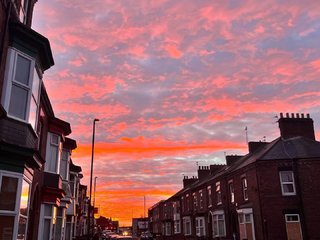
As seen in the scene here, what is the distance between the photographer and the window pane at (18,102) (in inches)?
444

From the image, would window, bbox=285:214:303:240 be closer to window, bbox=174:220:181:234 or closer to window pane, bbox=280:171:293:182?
window pane, bbox=280:171:293:182

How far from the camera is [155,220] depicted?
87812 millimetres

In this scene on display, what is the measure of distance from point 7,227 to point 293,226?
79.4 feet

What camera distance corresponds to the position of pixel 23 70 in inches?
468

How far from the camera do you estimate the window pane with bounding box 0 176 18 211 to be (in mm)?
10273

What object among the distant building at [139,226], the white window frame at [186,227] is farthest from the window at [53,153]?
the distant building at [139,226]

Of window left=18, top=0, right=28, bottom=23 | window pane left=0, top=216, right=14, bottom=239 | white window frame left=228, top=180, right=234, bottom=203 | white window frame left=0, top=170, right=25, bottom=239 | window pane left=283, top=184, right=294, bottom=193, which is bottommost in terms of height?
window pane left=0, top=216, right=14, bottom=239

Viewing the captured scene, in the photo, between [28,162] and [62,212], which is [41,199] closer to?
[62,212]

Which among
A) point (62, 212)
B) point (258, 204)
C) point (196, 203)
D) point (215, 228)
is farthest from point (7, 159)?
point (196, 203)

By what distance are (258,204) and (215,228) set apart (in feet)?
38.6

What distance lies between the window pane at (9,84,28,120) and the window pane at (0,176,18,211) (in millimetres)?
1983

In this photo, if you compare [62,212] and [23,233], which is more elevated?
[62,212]

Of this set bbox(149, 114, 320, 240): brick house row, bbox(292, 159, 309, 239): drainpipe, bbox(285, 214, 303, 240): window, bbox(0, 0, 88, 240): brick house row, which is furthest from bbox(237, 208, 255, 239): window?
bbox(0, 0, 88, 240): brick house row

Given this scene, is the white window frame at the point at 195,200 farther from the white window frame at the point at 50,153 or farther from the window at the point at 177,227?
the white window frame at the point at 50,153
